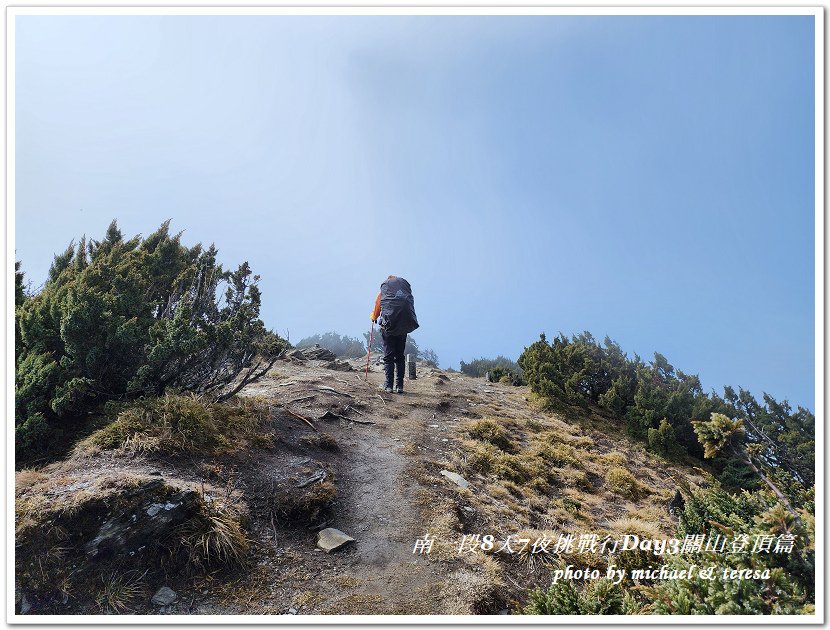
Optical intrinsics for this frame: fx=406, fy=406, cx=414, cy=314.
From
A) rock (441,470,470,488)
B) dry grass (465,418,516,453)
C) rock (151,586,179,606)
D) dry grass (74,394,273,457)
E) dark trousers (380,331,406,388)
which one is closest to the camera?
rock (151,586,179,606)

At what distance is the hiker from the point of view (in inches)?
441

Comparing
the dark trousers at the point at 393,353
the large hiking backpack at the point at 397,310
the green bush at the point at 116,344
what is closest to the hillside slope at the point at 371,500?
the green bush at the point at 116,344

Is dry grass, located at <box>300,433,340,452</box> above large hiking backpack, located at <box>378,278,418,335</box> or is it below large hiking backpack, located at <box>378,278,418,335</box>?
below

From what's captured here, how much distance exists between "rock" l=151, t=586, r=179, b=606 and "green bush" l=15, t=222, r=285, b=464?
3039 millimetres

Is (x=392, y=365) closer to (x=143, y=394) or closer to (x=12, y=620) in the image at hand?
(x=143, y=394)

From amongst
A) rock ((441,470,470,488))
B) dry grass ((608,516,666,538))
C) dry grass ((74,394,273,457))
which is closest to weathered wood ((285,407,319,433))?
dry grass ((74,394,273,457))

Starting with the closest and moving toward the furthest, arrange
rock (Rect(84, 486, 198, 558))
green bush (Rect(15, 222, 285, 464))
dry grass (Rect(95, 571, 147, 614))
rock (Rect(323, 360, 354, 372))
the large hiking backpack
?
dry grass (Rect(95, 571, 147, 614))
rock (Rect(84, 486, 198, 558))
green bush (Rect(15, 222, 285, 464))
the large hiking backpack
rock (Rect(323, 360, 354, 372))

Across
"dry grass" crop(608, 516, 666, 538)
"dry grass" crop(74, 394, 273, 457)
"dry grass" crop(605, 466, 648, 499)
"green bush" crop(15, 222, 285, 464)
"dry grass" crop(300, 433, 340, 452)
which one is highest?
"green bush" crop(15, 222, 285, 464)

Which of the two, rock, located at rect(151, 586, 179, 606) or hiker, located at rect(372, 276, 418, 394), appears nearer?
rock, located at rect(151, 586, 179, 606)

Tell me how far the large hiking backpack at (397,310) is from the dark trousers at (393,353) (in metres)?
0.19

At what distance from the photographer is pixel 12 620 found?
320 centimetres

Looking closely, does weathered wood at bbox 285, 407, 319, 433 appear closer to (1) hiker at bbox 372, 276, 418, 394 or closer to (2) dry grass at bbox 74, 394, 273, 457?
(2) dry grass at bbox 74, 394, 273, 457

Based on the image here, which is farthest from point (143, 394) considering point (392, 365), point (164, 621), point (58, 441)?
point (392, 365)
